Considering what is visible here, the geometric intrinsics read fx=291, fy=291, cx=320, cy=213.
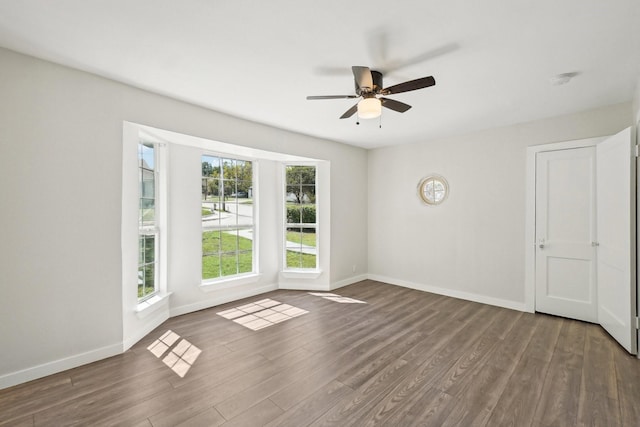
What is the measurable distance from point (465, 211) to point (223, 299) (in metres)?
3.96

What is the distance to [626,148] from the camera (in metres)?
2.82

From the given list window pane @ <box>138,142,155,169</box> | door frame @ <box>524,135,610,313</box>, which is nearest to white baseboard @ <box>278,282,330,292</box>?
window pane @ <box>138,142,155,169</box>

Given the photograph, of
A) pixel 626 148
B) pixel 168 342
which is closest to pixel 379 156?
pixel 626 148

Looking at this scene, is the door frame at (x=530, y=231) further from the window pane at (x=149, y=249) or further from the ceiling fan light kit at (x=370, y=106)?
the window pane at (x=149, y=249)

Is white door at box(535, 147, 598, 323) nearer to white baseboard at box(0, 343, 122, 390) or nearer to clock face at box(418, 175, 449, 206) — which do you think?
clock face at box(418, 175, 449, 206)

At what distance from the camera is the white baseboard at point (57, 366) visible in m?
2.26

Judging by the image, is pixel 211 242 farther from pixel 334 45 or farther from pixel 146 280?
pixel 334 45

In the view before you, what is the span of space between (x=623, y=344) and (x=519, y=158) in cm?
239

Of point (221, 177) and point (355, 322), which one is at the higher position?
point (221, 177)

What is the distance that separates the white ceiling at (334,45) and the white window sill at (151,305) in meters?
2.33

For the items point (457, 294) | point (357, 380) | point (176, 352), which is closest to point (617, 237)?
point (457, 294)

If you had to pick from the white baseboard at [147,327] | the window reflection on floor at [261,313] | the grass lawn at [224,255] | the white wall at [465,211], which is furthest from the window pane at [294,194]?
the white baseboard at [147,327]

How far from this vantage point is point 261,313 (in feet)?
12.9

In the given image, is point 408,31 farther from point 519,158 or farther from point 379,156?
point 379,156
